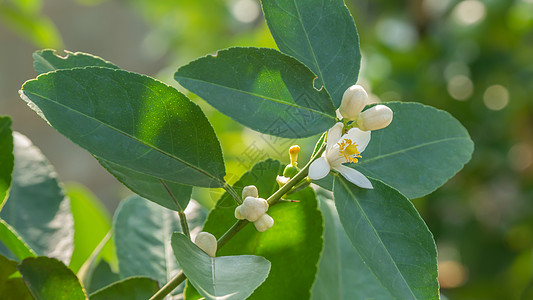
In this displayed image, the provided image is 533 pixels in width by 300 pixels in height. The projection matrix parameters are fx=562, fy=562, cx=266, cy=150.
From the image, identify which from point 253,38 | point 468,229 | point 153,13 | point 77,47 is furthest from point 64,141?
point 468,229

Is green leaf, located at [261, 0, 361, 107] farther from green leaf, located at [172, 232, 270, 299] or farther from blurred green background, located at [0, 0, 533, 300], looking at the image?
blurred green background, located at [0, 0, 533, 300]

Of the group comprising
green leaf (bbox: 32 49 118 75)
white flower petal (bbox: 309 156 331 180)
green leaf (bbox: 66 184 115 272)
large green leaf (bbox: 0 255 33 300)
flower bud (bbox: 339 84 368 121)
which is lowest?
green leaf (bbox: 66 184 115 272)

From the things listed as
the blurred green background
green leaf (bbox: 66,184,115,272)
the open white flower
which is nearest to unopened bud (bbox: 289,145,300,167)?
the open white flower

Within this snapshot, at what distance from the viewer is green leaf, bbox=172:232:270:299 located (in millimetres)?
255

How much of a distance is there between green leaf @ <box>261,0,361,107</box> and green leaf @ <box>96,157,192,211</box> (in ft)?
0.34

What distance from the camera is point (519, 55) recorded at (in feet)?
5.05

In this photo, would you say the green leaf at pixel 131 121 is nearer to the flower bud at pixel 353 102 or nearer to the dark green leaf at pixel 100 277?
the flower bud at pixel 353 102

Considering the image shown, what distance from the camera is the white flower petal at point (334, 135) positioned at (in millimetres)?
307

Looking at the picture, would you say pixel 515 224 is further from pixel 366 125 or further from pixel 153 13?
pixel 366 125

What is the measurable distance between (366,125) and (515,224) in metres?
1.42

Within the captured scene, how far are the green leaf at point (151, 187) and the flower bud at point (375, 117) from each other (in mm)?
113

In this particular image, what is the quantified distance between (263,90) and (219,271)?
10cm

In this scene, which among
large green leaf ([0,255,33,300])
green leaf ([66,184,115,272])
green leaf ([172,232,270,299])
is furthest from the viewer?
green leaf ([66,184,115,272])

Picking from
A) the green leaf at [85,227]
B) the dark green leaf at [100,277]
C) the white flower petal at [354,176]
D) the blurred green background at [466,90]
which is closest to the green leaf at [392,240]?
the white flower petal at [354,176]
